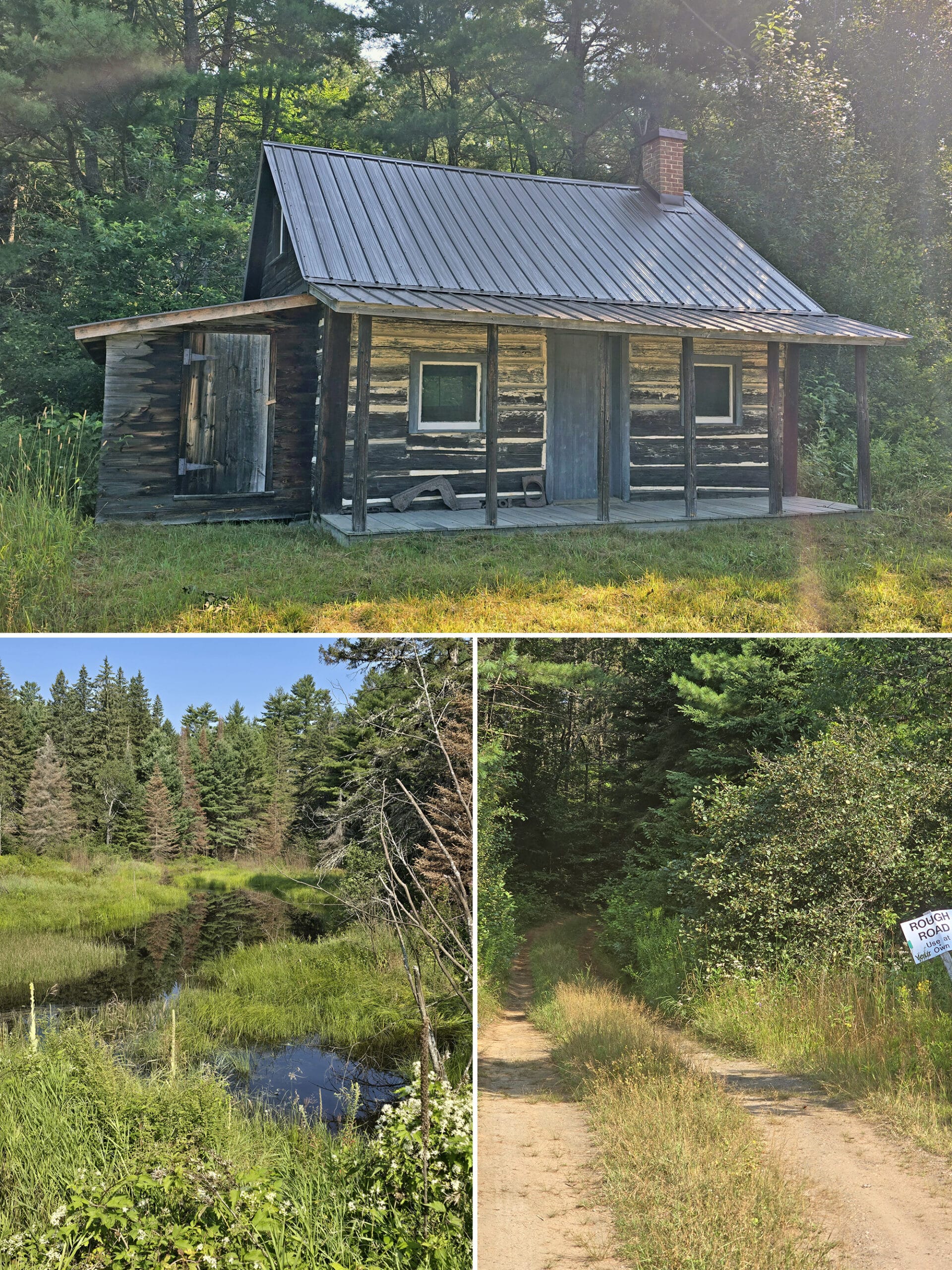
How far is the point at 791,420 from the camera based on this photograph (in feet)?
51.1

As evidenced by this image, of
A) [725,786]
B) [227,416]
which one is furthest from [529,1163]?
[227,416]

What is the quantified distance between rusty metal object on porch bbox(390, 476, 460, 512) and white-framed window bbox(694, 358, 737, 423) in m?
3.93

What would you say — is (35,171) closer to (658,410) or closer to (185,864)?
(658,410)

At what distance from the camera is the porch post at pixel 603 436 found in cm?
1145

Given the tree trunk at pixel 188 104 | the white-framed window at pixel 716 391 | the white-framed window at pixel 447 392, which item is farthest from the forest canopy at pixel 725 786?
the tree trunk at pixel 188 104

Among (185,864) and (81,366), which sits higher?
(81,366)

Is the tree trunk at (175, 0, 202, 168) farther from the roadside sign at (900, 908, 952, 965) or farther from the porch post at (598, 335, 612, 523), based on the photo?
the roadside sign at (900, 908, 952, 965)

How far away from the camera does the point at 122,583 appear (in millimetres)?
8664

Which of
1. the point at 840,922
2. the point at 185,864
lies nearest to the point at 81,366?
the point at 185,864

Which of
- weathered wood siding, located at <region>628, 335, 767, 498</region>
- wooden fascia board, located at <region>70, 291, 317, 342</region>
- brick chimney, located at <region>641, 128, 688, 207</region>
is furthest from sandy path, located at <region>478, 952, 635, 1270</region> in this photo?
brick chimney, located at <region>641, 128, 688, 207</region>

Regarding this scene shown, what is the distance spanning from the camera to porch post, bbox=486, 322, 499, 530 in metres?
11.1

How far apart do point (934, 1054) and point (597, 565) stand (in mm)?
6009

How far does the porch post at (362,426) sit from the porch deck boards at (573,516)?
0.20 meters

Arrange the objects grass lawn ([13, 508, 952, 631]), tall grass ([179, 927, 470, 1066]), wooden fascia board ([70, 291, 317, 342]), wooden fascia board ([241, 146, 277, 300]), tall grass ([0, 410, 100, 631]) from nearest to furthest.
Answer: tall grass ([179, 927, 470, 1066])
tall grass ([0, 410, 100, 631])
grass lawn ([13, 508, 952, 631])
wooden fascia board ([70, 291, 317, 342])
wooden fascia board ([241, 146, 277, 300])
